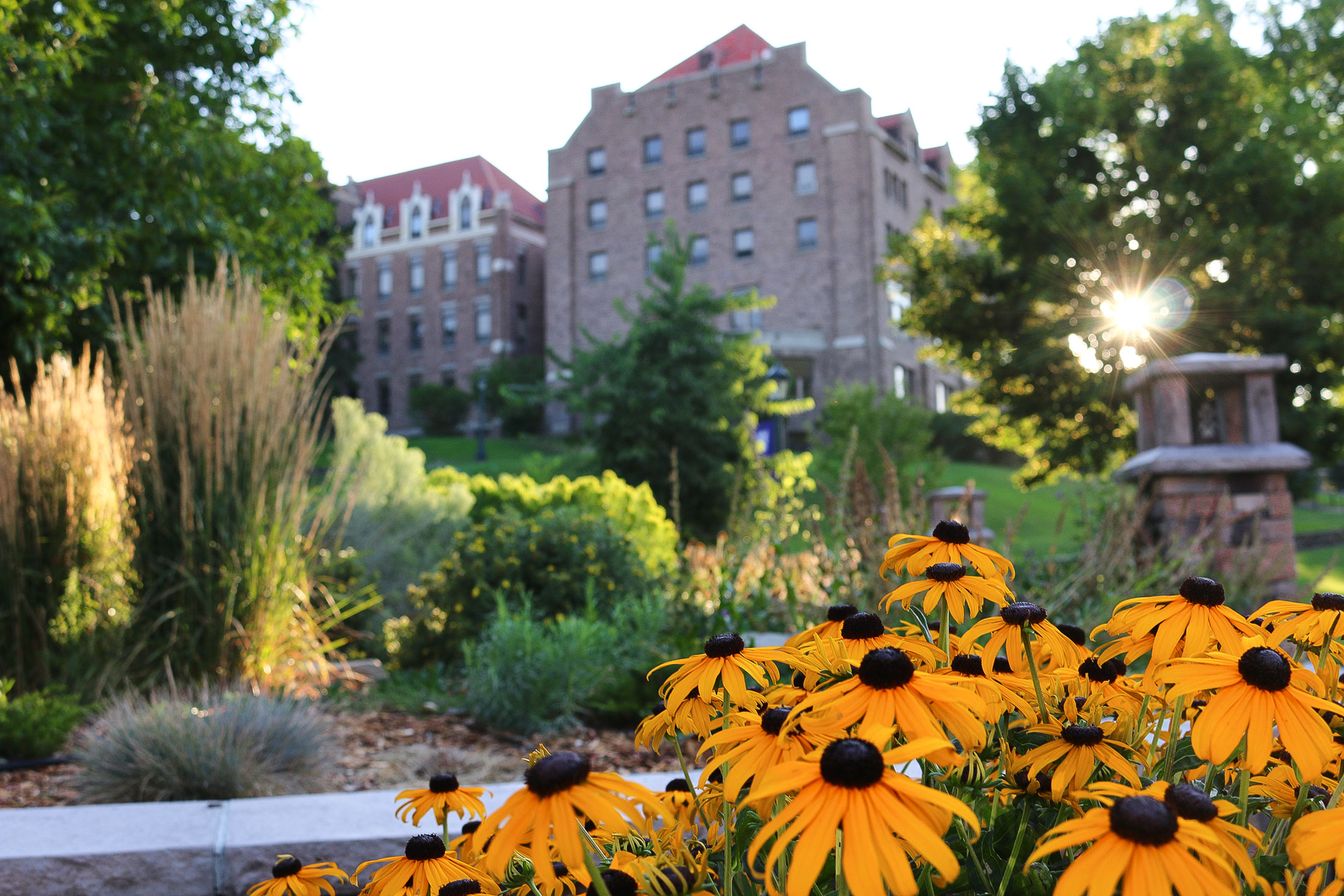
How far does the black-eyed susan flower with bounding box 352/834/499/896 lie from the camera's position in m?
1.02

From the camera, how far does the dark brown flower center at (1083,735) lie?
38.3 inches

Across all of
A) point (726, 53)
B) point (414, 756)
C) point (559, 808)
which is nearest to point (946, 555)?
point (559, 808)

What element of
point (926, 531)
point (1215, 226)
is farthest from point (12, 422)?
point (1215, 226)

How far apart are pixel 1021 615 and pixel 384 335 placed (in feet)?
150

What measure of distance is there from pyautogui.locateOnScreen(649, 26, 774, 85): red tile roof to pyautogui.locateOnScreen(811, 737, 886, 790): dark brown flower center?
35.6 meters

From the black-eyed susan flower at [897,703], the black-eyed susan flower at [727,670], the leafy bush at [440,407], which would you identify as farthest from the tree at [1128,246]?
the leafy bush at [440,407]

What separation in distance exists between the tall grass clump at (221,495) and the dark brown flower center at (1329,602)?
3826 millimetres

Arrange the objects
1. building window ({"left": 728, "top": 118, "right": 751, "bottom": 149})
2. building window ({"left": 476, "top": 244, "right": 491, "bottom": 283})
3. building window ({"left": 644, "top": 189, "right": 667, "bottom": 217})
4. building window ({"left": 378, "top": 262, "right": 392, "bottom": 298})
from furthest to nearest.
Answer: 1. building window ({"left": 378, "top": 262, "right": 392, "bottom": 298})
2. building window ({"left": 476, "top": 244, "right": 491, "bottom": 283})
3. building window ({"left": 644, "top": 189, "right": 667, "bottom": 217})
4. building window ({"left": 728, "top": 118, "right": 751, "bottom": 149})

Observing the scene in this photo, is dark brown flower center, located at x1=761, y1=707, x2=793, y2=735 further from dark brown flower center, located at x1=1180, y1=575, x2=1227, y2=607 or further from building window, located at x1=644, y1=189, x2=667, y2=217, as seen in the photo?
building window, located at x1=644, y1=189, x2=667, y2=217

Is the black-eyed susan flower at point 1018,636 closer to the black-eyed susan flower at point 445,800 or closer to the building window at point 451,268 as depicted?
the black-eyed susan flower at point 445,800

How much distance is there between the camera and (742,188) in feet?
107

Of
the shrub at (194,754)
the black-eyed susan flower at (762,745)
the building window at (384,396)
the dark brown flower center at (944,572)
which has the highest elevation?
the building window at (384,396)

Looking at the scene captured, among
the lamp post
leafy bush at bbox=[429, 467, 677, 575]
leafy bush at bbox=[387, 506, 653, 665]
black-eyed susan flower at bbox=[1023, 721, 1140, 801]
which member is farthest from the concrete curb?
the lamp post

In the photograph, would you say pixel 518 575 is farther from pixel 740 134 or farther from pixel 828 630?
pixel 740 134
